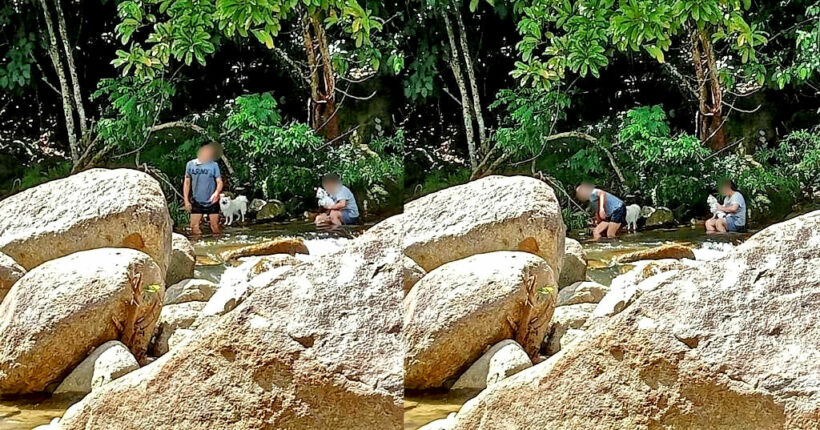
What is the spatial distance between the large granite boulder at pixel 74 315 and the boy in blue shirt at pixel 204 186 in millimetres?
825

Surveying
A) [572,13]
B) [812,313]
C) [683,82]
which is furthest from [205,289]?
[683,82]

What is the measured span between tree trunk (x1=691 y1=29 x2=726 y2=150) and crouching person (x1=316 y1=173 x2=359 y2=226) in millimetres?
5594

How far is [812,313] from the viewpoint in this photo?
7.33ft

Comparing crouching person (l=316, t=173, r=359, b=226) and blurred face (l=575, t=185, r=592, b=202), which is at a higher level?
crouching person (l=316, t=173, r=359, b=226)

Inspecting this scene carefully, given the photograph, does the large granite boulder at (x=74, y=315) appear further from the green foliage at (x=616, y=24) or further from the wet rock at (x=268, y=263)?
the green foliage at (x=616, y=24)

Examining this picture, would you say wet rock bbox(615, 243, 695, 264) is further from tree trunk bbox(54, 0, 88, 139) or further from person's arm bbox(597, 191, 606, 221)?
tree trunk bbox(54, 0, 88, 139)

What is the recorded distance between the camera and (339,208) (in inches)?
117

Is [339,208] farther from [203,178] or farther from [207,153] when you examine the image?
[203,178]

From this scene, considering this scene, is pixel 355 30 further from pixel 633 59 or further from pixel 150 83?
pixel 633 59

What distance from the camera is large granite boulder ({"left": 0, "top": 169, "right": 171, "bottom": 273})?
3674 mm

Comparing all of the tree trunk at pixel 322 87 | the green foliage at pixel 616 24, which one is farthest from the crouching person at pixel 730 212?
the tree trunk at pixel 322 87

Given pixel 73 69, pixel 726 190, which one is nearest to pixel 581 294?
pixel 726 190

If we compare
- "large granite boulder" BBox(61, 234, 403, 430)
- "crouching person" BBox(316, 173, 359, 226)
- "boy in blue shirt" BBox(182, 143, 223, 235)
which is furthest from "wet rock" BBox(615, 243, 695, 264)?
"large granite boulder" BBox(61, 234, 403, 430)

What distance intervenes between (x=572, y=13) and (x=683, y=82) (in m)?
5.18
